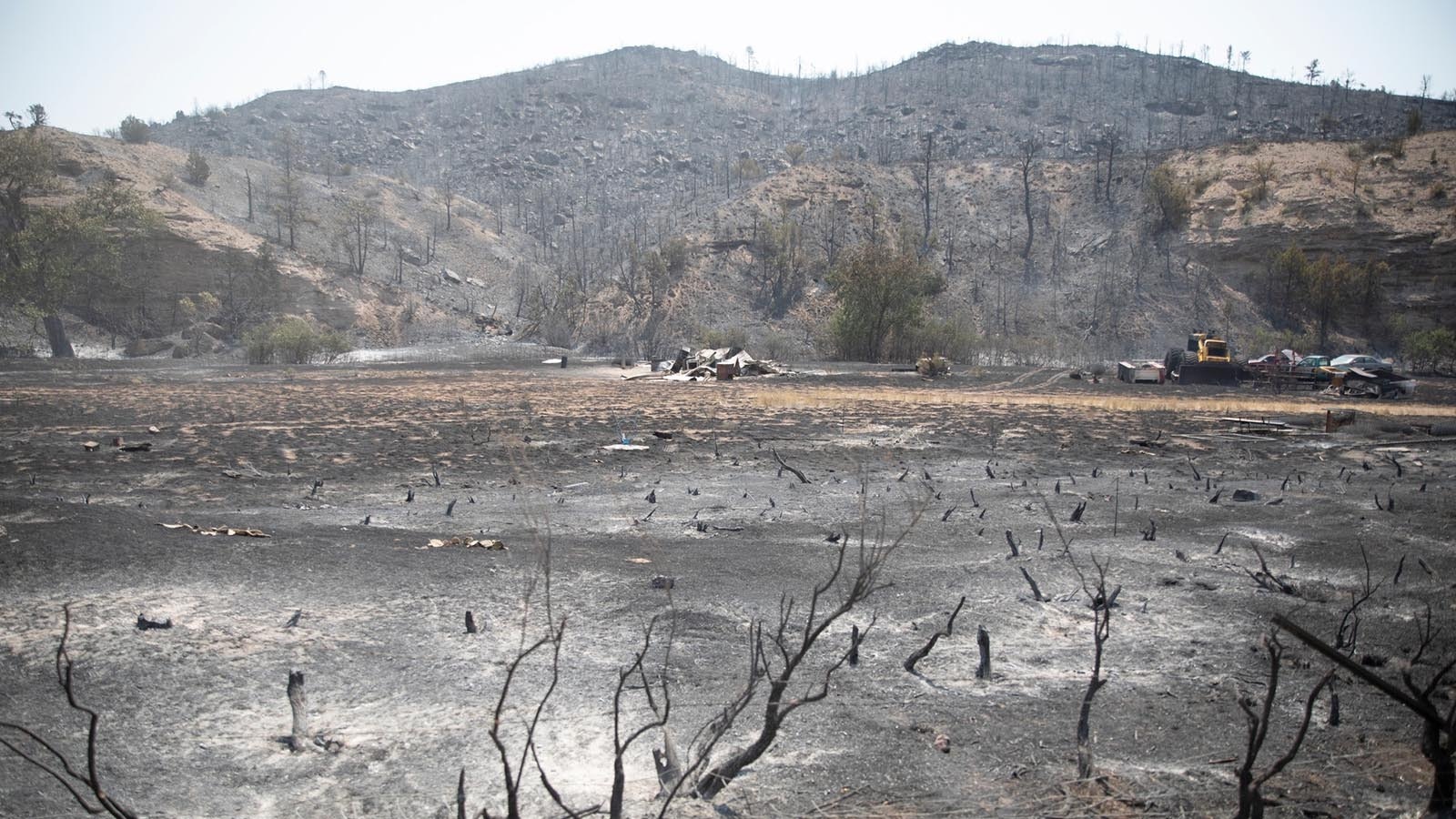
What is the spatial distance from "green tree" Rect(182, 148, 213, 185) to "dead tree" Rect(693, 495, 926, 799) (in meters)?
94.5

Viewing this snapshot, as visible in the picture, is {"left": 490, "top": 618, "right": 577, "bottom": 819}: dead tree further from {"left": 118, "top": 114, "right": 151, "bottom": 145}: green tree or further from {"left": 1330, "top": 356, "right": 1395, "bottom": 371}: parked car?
{"left": 118, "top": 114, "right": 151, "bottom": 145}: green tree

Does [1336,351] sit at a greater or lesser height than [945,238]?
lesser

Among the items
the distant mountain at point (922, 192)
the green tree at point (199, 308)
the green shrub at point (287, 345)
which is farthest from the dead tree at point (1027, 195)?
the green tree at point (199, 308)

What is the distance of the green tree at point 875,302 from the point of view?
177 feet

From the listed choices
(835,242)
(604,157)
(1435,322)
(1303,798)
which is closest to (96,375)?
(1303,798)

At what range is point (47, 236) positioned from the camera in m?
54.6

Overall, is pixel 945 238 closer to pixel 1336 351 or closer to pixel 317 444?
pixel 1336 351

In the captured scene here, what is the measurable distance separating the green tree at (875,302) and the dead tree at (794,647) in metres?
44.4

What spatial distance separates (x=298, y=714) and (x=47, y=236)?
6323 centimetres

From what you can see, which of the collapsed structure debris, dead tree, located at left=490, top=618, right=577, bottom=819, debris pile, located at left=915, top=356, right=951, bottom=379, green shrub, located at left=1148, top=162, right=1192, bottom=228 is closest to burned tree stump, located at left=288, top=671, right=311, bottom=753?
dead tree, located at left=490, top=618, right=577, bottom=819

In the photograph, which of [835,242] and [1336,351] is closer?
[1336,351]

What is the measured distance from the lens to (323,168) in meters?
106

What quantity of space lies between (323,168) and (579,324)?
51199 millimetres

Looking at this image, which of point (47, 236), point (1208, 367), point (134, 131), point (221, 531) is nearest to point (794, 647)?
point (221, 531)
